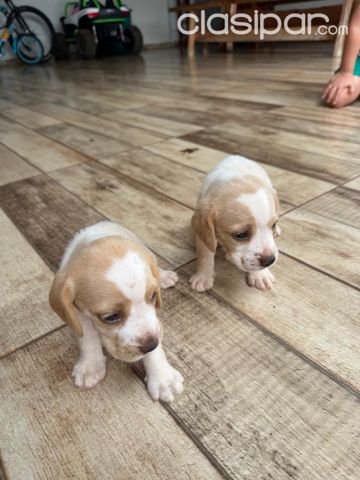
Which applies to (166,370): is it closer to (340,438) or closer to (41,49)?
(340,438)

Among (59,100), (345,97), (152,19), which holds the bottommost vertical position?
(59,100)

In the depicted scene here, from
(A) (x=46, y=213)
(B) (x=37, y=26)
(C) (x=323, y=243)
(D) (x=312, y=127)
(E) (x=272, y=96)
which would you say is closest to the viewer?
(C) (x=323, y=243)

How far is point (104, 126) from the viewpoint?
3.50 metres

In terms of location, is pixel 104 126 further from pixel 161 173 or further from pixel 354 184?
pixel 354 184

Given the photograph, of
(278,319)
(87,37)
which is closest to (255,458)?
(278,319)

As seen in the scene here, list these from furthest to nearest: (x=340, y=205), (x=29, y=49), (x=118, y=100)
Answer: (x=29, y=49), (x=118, y=100), (x=340, y=205)

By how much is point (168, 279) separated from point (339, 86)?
2.70 m

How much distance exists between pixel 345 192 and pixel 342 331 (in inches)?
39.3

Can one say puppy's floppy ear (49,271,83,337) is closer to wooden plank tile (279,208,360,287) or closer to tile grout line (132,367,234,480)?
tile grout line (132,367,234,480)

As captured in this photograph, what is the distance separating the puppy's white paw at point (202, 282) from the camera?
141 cm

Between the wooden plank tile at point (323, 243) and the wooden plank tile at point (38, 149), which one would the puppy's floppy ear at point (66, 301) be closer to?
the wooden plank tile at point (323, 243)

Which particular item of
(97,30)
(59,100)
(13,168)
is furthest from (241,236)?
(97,30)

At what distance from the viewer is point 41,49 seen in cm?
888

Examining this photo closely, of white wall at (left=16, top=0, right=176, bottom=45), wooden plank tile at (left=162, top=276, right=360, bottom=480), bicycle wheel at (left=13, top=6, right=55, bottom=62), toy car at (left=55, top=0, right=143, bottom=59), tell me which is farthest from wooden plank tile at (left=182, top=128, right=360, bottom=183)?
white wall at (left=16, top=0, right=176, bottom=45)
